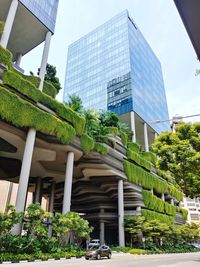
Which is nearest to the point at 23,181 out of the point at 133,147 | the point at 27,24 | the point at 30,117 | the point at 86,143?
the point at 30,117

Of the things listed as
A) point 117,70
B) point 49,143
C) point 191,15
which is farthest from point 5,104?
point 117,70

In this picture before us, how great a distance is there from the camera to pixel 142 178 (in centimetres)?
3647

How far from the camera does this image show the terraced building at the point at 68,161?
19.9 metres

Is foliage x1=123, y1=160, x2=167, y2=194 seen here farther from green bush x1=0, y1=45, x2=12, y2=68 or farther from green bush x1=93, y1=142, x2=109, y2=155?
green bush x1=0, y1=45, x2=12, y2=68

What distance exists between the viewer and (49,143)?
2338cm

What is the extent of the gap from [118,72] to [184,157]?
46308mm

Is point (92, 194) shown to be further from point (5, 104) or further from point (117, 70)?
point (117, 70)

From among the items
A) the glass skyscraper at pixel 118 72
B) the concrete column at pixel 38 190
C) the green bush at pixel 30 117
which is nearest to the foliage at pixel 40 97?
the green bush at pixel 30 117

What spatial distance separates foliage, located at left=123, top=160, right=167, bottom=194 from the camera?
33469 millimetres

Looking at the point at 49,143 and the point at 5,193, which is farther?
the point at 5,193

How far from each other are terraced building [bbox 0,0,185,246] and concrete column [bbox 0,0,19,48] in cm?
195

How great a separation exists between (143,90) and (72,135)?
124ft

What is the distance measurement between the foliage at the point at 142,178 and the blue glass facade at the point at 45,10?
2061 cm

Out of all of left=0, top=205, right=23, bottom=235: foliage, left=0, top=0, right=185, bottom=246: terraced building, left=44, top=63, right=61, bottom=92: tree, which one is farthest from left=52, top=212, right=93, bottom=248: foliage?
left=44, top=63, right=61, bottom=92: tree
